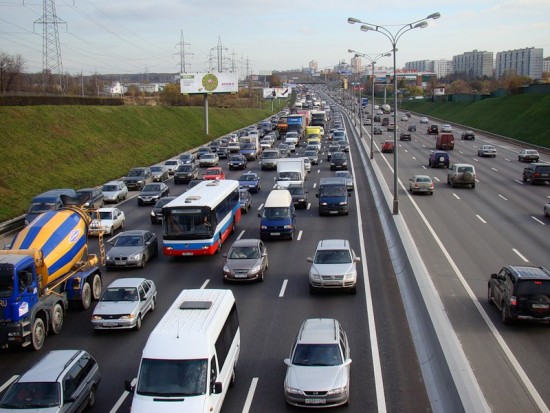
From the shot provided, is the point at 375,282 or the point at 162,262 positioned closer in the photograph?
the point at 375,282

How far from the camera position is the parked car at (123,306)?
1811 centimetres

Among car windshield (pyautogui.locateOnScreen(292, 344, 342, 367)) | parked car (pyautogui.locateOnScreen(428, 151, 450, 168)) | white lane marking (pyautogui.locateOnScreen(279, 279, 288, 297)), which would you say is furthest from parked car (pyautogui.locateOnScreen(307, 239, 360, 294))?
parked car (pyautogui.locateOnScreen(428, 151, 450, 168))

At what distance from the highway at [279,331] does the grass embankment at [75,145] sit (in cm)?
1818

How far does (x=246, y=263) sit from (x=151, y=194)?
20.2 meters

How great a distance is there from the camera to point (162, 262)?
2686cm

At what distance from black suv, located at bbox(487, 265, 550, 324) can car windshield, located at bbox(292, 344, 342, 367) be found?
5.98 m

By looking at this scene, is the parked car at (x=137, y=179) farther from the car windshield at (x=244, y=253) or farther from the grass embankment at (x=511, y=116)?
the grass embankment at (x=511, y=116)

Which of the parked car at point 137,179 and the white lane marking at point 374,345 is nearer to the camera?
the white lane marking at point 374,345

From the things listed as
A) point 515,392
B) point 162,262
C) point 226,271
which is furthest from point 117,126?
point 515,392

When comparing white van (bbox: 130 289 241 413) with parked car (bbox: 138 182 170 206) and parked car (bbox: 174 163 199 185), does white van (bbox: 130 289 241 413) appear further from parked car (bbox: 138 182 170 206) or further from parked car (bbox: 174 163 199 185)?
parked car (bbox: 174 163 199 185)

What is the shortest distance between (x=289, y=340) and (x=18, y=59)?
295 ft

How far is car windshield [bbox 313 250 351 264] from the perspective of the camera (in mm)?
21828

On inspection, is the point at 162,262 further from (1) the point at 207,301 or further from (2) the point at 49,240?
(1) the point at 207,301

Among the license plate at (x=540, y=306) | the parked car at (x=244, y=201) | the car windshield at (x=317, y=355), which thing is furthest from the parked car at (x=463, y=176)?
the car windshield at (x=317, y=355)
